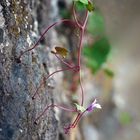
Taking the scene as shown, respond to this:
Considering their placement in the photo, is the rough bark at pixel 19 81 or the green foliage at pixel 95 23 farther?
the green foliage at pixel 95 23

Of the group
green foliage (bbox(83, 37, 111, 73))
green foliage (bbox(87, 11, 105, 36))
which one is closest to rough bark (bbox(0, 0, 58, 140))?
green foliage (bbox(83, 37, 111, 73))

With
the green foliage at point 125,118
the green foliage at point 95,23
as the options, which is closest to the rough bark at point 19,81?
the green foliage at point 95,23

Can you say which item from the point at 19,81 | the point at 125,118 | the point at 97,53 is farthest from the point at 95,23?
the point at 19,81

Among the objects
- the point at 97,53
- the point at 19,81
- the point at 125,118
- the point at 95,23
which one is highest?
the point at 95,23

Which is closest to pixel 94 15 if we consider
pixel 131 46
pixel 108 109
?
pixel 131 46

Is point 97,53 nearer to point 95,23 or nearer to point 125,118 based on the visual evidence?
point 95,23

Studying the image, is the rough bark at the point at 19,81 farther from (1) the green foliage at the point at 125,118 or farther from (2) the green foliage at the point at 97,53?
(1) the green foliage at the point at 125,118
